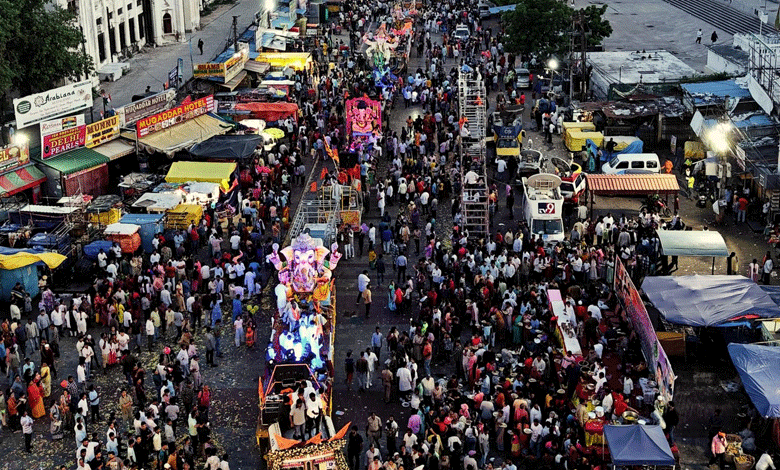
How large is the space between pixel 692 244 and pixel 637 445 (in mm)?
11696

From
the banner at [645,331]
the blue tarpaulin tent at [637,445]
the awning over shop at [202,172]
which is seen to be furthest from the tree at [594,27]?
the blue tarpaulin tent at [637,445]

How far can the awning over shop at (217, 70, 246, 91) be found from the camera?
56.4 metres

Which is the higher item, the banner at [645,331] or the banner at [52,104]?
the banner at [52,104]

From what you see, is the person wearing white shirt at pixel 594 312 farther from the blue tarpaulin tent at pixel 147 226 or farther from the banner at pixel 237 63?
the banner at pixel 237 63

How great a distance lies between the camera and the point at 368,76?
6125 cm

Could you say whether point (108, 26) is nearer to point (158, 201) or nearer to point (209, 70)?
point (209, 70)

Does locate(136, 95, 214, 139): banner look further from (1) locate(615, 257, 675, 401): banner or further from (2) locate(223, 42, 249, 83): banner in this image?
(1) locate(615, 257, 675, 401): banner

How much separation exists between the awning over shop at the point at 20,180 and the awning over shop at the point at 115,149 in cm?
303

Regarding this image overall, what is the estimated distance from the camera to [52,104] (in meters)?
42.8

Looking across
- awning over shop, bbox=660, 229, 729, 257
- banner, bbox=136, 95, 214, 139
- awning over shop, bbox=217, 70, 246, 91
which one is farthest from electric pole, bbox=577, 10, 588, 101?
awning over shop, bbox=660, 229, 729, 257

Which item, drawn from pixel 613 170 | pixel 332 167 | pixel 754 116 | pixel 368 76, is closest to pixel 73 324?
pixel 332 167

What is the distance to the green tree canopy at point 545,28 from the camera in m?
59.7

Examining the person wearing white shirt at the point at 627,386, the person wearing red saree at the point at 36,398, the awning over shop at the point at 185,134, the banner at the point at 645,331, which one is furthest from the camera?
the awning over shop at the point at 185,134

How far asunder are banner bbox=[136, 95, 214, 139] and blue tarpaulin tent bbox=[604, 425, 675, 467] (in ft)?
85.1
